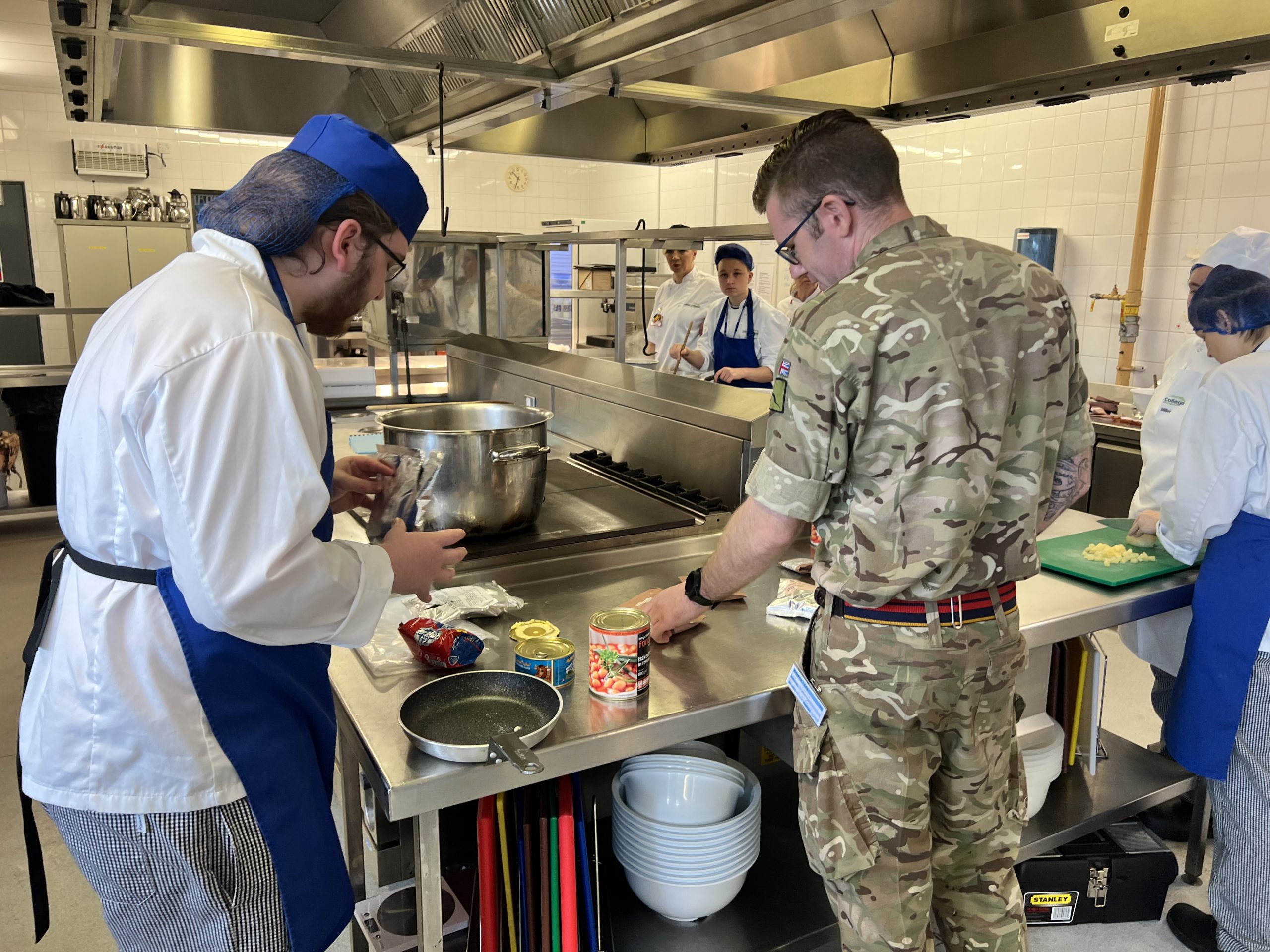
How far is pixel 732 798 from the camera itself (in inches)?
65.8

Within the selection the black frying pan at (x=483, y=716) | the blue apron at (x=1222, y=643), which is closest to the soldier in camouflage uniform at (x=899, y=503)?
the black frying pan at (x=483, y=716)

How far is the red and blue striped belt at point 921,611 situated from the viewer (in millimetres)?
1364

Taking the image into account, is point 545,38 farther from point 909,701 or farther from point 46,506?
point 46,506

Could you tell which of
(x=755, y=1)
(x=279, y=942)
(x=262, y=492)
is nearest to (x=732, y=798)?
(x=279, y=942)

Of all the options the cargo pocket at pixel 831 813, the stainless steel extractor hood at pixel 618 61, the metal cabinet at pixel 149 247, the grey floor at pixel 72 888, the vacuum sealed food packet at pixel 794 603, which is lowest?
the grey floor at pixel 72 888

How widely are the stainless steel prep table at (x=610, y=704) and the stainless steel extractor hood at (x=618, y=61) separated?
1.12 m

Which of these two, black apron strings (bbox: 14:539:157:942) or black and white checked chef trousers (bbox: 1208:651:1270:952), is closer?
black apron strings (bbox: 14:539:157:942)

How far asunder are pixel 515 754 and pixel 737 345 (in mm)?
3461

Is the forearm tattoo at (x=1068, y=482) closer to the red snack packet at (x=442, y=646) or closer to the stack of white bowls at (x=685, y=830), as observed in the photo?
the stack of white bowls at (x=685, y=830)

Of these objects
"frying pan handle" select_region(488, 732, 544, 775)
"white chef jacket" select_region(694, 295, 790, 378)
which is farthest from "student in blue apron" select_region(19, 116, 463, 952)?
"white chef jacket" select_region(694, 295, 790, 378)

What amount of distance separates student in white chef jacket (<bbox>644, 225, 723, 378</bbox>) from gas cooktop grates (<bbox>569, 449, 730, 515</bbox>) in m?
2.01

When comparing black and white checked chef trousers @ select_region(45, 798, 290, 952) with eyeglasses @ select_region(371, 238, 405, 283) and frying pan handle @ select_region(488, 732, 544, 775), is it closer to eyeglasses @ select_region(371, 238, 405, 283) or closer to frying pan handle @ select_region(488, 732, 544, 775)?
frying pan handle @ select_region(488, 732, 544, 775)

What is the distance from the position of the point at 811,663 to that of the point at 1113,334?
443 centimetres

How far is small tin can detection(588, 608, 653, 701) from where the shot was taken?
4.47ft
